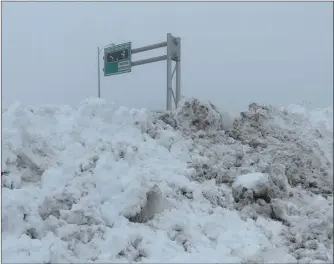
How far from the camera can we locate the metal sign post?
34.0 feet

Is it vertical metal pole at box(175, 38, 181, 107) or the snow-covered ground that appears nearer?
the snow-covered ground

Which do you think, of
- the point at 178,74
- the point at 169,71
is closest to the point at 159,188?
the point at 169,71

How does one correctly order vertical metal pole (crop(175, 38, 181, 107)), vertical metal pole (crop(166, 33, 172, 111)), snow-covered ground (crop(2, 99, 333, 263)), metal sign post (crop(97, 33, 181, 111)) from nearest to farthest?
1. snow-covered ground (crop(2, 99, 333, 263))
2. vertical metal pole (crop(166, 33, 172, 111))
3. metal sign post (crop(97, 33, 181, 111))
4. vertical metal pole (crop(175, 38, 181, 107))

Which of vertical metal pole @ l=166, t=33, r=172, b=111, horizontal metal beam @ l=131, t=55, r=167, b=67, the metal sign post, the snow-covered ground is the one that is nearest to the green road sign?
the metal sign post

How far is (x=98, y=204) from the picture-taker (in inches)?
181

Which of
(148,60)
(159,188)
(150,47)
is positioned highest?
(150,47)

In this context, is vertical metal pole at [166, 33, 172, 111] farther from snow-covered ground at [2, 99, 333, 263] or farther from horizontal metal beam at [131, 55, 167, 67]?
snow-covered ground at [2, 99, 333, 263]

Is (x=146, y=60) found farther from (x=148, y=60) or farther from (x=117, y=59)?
(x=117, y=59)

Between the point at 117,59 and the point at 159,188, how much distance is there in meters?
7.11

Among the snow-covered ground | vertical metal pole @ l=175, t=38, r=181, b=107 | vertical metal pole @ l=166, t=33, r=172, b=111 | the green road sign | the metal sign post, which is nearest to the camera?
the snow-covered ground

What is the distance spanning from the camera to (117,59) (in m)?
11.6

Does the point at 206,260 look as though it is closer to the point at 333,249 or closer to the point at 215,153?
the point at 333,249

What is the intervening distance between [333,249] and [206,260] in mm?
1344

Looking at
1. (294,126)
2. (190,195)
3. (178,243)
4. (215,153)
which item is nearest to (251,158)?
(215,153)
